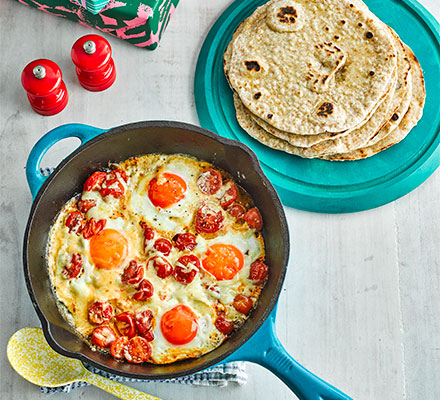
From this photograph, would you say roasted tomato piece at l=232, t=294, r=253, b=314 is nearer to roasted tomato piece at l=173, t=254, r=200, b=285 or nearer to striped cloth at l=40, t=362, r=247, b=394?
roasted tomato piece at l=173, t=254, r=200, b=285

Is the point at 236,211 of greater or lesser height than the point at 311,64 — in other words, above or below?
below

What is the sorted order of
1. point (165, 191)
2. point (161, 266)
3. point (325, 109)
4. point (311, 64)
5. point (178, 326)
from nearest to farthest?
point (178, 326)
point (161, 266)
point (165, 191)
point (325, 109)
point (311, 64)

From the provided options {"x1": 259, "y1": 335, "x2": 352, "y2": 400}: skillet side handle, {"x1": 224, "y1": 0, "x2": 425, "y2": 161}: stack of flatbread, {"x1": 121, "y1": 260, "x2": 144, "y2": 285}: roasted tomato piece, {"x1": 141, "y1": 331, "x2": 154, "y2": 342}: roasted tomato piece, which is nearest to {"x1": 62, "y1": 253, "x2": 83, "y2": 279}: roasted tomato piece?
{"x1": 121, "y1": 260, "x2": 144, "y2": 285}: roasted tomato piece

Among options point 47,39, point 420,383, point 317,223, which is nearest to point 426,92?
point 317,223

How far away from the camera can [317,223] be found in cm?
365

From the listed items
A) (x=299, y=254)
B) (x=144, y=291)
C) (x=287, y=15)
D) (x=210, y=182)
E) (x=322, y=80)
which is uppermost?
(x=287, y=15)

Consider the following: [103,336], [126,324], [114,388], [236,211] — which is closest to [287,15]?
[236,211]

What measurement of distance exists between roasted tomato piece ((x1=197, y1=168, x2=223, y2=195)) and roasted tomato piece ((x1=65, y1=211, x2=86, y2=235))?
723 mm

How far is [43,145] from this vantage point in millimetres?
3152

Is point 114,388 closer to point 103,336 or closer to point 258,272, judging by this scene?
point 103,336

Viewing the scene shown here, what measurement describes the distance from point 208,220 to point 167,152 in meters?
0.52

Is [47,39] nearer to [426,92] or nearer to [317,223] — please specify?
[317,223]

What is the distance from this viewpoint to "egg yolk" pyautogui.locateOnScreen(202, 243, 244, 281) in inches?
126

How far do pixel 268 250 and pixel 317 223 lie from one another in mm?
513
